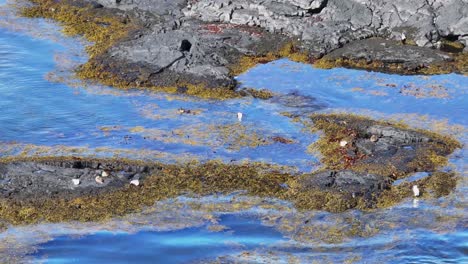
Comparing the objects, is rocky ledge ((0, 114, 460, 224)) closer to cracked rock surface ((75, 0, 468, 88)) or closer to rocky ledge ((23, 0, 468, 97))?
rocky ledge ((23, 0, 468, 97))

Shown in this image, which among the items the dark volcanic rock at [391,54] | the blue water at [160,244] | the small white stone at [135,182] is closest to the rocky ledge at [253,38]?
the dark volcanic rock at [391,54]

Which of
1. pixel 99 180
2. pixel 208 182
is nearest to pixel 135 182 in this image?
pixel 99 180

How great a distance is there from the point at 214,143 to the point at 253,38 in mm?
7545

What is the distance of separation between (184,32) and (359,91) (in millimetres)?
5916

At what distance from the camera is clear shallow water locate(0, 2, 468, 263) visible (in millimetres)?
13766

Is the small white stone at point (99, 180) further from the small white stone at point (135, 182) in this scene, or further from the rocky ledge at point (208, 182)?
the small white stone at point (135, 182)

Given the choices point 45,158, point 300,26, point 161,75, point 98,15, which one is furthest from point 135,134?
point 98,15

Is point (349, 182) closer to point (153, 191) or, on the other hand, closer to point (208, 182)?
point (208, 182)

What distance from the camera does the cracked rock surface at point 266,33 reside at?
22.4 metres

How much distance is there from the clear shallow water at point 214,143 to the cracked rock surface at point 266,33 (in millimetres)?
1168

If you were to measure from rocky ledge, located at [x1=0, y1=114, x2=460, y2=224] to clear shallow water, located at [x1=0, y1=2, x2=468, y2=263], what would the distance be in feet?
1.15

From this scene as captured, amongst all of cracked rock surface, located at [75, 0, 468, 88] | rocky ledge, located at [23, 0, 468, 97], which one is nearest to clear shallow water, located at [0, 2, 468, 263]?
rocky ledge, located at [23, 0, 468, 97]

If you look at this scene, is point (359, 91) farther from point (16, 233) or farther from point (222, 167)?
point (16, 233)

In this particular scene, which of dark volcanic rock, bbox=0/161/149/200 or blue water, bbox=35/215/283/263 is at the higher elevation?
dark volcanic rock, bbox=0/161/149/200
